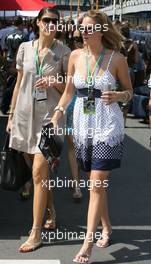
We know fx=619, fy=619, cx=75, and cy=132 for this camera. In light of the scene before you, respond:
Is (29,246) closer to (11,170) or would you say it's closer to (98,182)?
(11,170)

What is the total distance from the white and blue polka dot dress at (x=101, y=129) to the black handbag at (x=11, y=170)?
881 millimetres

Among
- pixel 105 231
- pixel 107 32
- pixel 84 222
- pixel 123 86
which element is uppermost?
pixel 107 32

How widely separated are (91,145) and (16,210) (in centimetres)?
170

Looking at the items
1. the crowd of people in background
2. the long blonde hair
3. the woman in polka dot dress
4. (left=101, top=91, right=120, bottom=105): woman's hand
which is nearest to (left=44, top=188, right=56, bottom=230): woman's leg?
the crowd of people in background

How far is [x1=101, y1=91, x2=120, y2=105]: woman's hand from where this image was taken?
14.9 feet

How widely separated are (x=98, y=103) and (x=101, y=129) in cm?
20

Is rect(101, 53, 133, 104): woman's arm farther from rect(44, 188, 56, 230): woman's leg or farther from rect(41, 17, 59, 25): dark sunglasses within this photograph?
rect(44, 188, 56, 230): woman's leg

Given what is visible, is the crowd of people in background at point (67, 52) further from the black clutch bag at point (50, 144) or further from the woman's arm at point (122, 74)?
the black clutch bag at point (50, 144)

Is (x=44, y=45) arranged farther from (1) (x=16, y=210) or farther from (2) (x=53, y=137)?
(1) (x=16, y=210)

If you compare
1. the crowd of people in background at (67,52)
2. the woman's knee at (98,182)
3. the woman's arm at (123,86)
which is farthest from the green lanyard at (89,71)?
the woman's knee at (98,182)

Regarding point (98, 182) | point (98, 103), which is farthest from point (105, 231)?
point (98, 103)

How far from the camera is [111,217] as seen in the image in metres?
5.99

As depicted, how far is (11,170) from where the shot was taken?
5379 mm

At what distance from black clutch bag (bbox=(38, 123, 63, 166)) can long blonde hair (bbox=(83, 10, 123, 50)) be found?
2.52 ft
